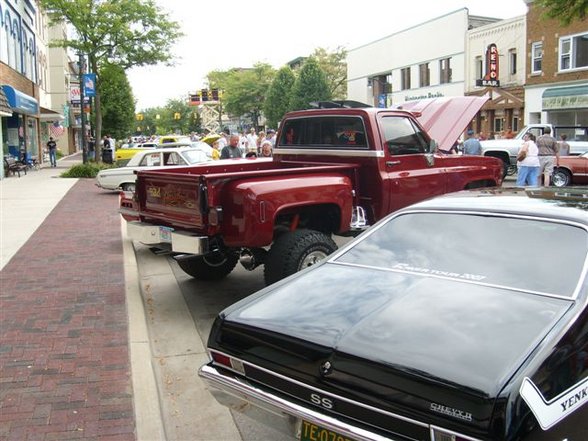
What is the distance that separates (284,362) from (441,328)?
79 centimetres

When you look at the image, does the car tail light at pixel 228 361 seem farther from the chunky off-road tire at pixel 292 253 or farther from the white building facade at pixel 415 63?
the white building facade at pixel 415 63

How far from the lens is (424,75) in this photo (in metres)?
44.7

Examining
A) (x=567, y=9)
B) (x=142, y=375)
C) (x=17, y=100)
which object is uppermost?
(x=567, y=9)

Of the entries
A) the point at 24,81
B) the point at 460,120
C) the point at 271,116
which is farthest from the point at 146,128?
the point at 460,120

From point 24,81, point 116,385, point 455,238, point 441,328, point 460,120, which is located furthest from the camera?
point 24,81

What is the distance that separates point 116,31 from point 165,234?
74.8 ft

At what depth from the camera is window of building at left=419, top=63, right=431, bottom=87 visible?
44.2 m

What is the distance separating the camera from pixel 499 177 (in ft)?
29.9

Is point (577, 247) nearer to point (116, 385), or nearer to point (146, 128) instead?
point (116, 385)

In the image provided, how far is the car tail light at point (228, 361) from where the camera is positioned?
325 centimetres

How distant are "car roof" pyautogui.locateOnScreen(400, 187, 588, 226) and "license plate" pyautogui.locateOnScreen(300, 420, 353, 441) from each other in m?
1.80

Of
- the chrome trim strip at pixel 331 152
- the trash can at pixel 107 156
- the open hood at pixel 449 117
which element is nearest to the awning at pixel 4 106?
the trash can at pixel 107 156

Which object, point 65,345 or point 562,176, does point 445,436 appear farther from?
point 562,176

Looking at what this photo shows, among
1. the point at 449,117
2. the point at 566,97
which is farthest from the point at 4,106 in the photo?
the point at 566,97
